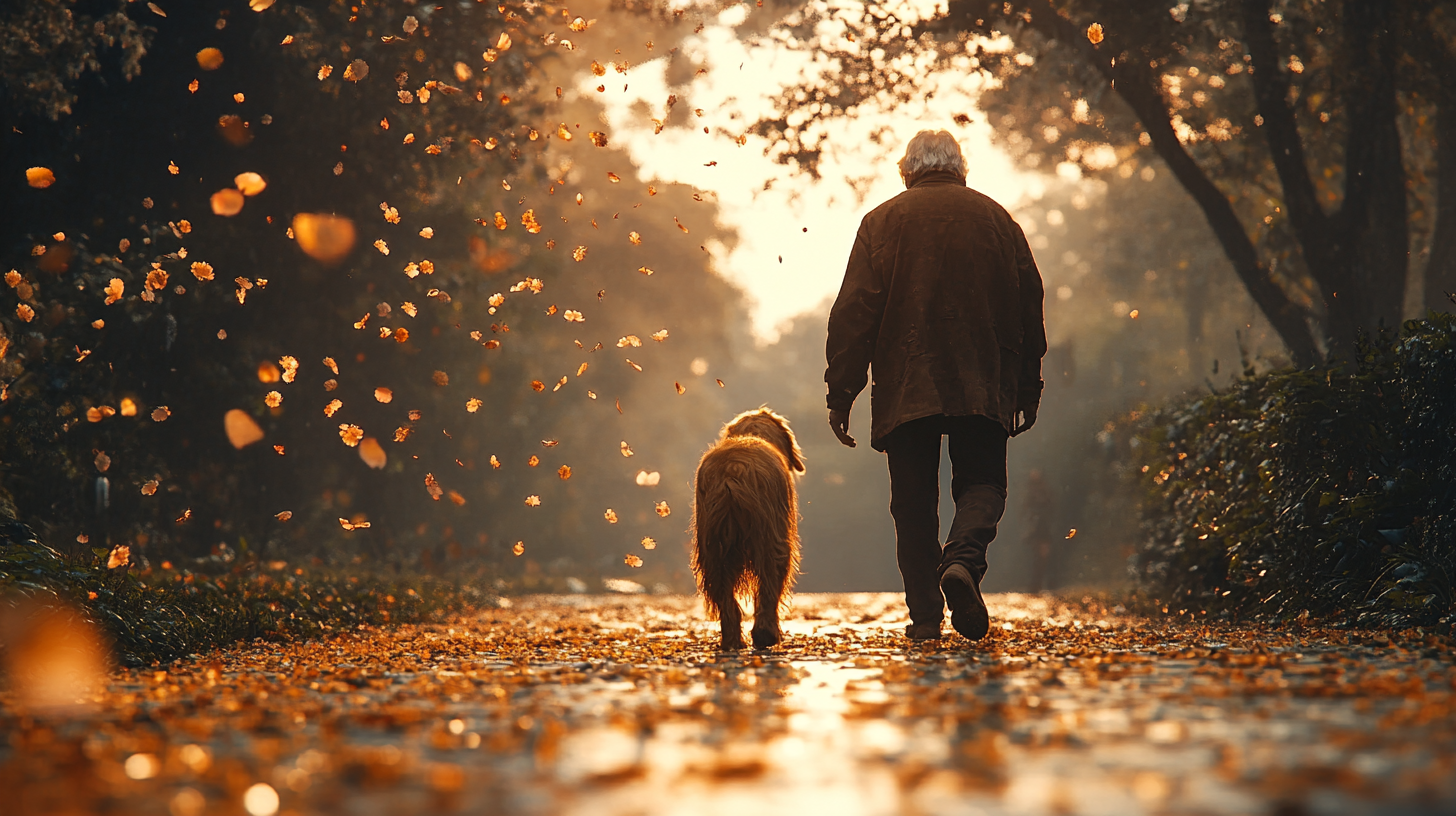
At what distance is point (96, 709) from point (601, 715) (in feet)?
5.03

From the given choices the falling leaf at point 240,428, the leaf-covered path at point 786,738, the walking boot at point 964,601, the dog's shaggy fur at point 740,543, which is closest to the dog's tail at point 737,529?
the dog's shaggy fur at point 740,543

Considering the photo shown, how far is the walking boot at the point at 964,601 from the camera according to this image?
5680 mm

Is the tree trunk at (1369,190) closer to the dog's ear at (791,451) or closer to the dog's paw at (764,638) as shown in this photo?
the dog's ear at (791,451)

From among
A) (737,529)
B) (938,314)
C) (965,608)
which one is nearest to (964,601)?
(965,608)

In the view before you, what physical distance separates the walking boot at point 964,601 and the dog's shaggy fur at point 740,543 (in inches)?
34.5

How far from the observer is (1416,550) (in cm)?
595

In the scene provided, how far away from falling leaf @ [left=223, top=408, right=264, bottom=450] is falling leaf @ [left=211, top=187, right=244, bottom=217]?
2.89 meters

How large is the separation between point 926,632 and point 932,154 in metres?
2.57

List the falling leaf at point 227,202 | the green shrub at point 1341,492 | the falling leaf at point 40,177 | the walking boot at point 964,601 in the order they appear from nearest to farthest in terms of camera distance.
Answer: the walking boot at point 964,601 < the green shrub at point 1341,492 < the falling leaf at point 40,177 < the falling leaf at point 227,202

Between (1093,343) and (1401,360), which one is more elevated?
(1093,343)

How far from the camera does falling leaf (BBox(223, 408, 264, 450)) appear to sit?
Answer: 17844mm

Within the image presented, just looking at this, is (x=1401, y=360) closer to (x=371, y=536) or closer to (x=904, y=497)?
(x=904, y=497)

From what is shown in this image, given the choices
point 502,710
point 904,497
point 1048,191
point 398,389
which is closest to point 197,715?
point 502,710

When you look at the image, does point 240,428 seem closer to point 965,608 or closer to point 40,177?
point 40,177
